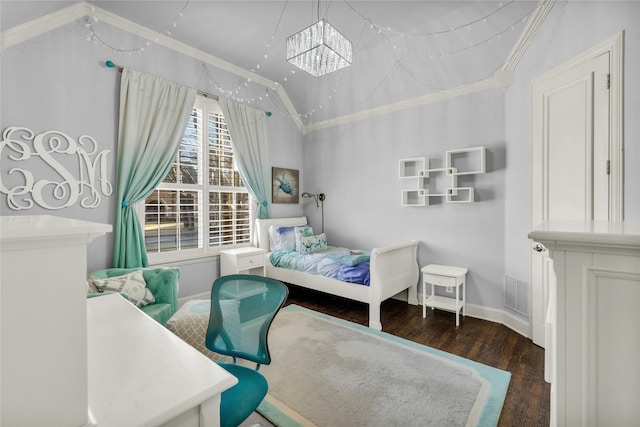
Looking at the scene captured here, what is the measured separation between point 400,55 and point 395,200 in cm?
175

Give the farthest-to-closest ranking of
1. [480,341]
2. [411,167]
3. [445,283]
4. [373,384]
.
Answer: [411,167], [445,283], [480,341], [373,384]

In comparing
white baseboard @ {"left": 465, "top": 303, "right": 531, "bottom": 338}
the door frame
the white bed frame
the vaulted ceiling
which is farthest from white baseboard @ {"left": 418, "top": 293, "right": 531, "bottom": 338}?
Result: the vaulted ceiling

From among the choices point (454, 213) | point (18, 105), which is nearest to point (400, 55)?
point (454, 213)

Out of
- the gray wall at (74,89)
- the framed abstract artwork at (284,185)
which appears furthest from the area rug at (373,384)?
the framed abstract artwork at (284,185)

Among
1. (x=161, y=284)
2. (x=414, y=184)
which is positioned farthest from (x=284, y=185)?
(x=161, y=284)

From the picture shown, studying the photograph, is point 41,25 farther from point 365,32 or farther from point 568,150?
point 568,150

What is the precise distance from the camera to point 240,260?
3.76 metres

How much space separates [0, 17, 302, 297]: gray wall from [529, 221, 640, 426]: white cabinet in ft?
11.4

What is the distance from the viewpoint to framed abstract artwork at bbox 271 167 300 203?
15.4ft

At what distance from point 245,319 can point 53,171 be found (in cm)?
242

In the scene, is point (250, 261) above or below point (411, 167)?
below

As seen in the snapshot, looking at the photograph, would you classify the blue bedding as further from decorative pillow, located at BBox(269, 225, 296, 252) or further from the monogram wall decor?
the monogram wall decor

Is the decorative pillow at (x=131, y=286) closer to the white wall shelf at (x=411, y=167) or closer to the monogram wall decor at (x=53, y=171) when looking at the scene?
the monogram wall decor at (x=53, y=171)

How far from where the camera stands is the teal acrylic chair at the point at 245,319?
59.5 inches
